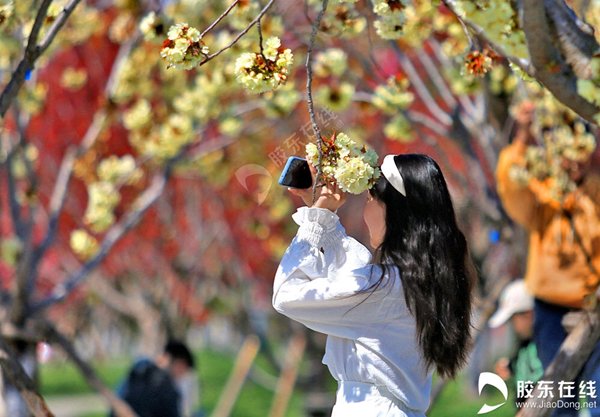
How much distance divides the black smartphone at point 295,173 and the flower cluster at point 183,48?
0.40 m

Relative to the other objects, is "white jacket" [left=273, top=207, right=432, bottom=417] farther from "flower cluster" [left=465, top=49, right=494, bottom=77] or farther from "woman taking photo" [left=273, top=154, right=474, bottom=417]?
"flower cluster" [left=465, top=49, right=494, bottom=77]

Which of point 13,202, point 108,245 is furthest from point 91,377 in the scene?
point 13,202

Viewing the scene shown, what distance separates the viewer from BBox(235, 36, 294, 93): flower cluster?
2.87m

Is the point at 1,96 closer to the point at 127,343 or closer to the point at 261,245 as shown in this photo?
the point at 261,245

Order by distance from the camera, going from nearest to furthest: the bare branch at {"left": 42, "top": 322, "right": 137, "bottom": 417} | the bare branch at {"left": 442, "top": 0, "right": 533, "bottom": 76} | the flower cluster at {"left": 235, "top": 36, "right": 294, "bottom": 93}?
the flower cluster at {"left": 235, "top": 36, "right": 294, "bottom": 93} < the bare branch at {"left": 442, "top": 0, "right": 533, "bottom": 76} < the bare branch at {"left": 42, "top": 322, "right": 137, "bottom": 417}

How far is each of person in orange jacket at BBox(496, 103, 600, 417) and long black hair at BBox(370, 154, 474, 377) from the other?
1.41m

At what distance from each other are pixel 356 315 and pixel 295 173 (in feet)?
1.53

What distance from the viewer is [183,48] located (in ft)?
9.44

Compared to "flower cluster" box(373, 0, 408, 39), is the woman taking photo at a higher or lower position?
lower

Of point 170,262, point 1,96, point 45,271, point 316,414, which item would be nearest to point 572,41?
point 1,96

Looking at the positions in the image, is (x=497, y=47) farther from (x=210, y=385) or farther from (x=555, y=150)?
(x=210, y=385)

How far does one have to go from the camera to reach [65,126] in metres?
11.5

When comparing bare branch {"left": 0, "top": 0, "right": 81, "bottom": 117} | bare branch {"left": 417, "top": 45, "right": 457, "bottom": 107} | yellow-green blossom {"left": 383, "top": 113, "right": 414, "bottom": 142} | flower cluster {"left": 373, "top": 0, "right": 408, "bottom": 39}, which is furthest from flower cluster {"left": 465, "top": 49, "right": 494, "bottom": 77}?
bare branch {"left": 417, "top": 45, "right": 457, "bottom": 107}

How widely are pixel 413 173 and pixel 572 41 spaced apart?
0.63m
